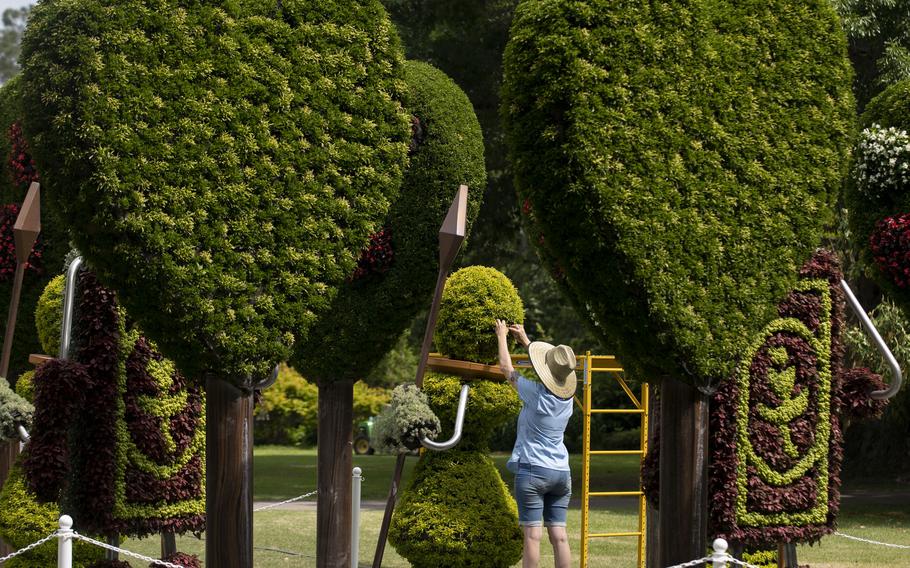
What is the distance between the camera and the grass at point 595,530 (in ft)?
37.7

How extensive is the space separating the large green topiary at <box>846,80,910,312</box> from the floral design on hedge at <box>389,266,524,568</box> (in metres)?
2.60

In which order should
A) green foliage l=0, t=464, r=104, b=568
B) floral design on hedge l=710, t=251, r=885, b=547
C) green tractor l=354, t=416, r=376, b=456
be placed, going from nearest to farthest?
floral design on hedge l=710, t=251, r=885, b=547 → green foliage l=0, t=464, r=104, b=568 → green tractor l=354, t=416, r=376, b=456

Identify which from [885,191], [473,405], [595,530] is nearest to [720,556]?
[473,405]

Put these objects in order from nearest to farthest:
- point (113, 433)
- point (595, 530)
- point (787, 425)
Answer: point (787, 425) < point (113, 433) < point (595, 530)

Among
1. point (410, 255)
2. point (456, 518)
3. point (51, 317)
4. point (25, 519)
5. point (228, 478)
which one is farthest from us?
point (51, 317)

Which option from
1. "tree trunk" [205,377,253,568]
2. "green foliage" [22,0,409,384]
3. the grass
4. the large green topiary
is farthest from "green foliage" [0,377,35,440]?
the large green topiary

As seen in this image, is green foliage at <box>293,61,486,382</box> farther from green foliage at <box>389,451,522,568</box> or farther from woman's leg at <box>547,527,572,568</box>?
woman's leg at <box>547,527,572,568</box>

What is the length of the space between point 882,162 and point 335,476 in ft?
14.2

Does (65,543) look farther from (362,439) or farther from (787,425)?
(362,439)

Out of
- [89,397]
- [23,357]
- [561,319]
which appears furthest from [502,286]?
[561,319]

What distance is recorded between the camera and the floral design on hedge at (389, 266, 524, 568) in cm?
815

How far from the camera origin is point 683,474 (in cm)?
662

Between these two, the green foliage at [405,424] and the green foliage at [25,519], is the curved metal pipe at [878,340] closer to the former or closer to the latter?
the green foliage at [405,424]

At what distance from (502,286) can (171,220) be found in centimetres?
330
